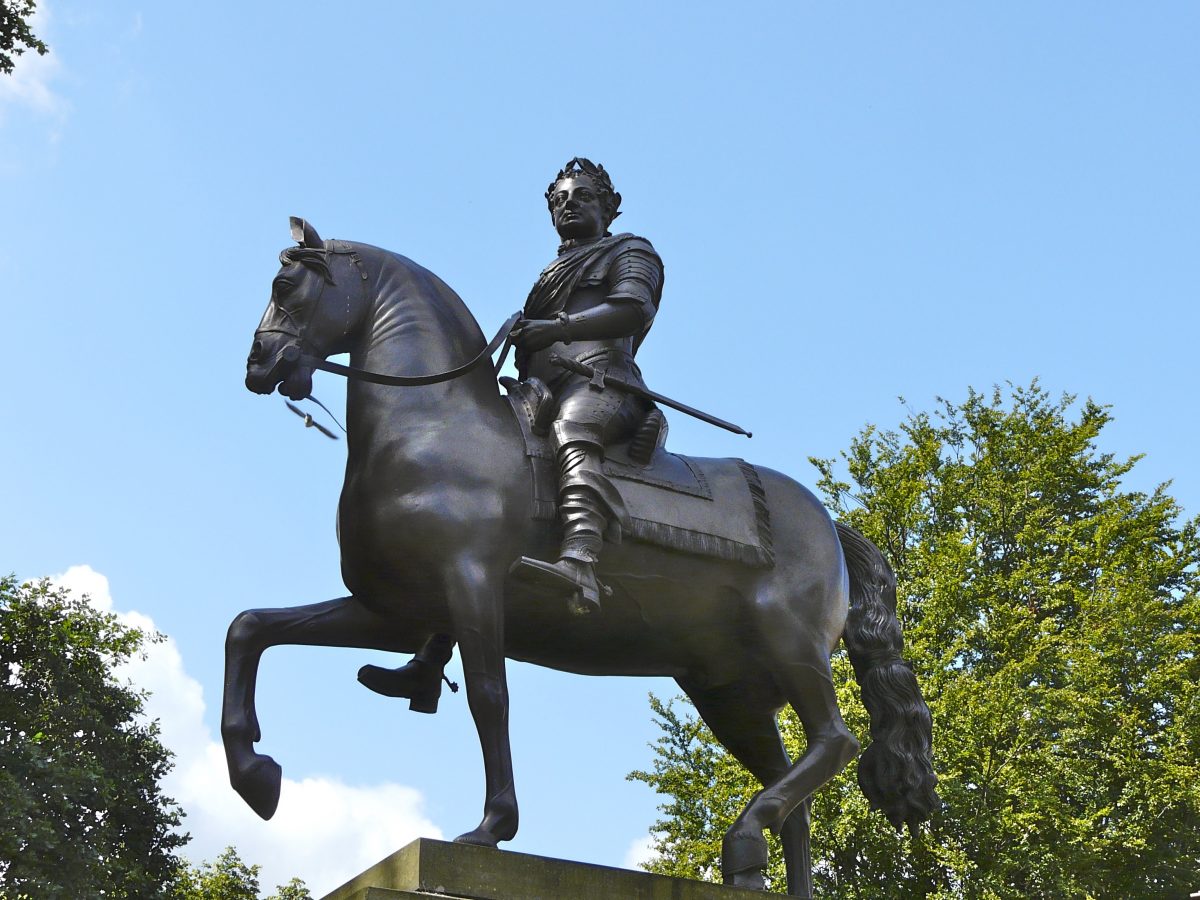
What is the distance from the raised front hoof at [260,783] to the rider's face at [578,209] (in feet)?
10.8

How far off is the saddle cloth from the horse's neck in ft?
1.08

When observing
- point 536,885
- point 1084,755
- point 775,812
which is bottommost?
point 536,885

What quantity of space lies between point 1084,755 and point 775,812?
14.7 m

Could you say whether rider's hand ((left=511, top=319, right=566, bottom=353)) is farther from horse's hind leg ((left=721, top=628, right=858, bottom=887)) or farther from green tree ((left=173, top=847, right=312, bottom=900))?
green tree ((left=173, top=847, right=312, bottom=900))

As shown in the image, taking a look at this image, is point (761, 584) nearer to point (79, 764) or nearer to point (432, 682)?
point (432, 682)

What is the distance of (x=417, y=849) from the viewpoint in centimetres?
566

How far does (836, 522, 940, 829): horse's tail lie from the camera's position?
7582 mm

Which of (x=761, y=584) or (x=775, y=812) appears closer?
(x=775, y=812)

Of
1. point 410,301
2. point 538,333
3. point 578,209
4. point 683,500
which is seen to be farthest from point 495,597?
point 578,209

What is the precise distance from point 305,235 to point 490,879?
10.8 feet

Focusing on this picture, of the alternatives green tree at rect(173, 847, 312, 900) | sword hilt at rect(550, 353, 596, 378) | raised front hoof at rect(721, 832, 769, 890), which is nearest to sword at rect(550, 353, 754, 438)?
sword hilt at rect(550, 353, 596, 378)

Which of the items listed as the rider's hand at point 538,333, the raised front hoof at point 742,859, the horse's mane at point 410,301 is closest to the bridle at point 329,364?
the horse's mane at point 410,301

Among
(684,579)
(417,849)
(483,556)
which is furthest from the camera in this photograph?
(684,579)

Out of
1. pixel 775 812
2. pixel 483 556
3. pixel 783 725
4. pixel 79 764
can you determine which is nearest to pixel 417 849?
pixel 483 556
